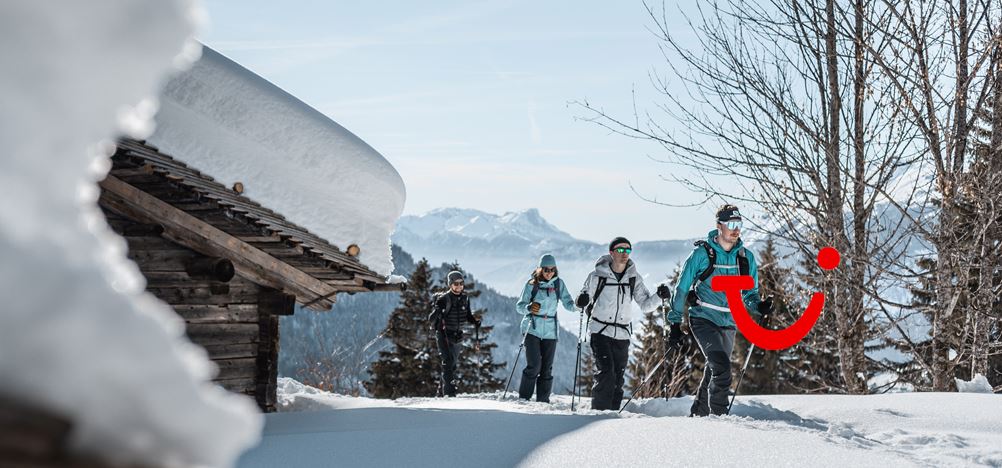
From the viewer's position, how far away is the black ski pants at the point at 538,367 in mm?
10453

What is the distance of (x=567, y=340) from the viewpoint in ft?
522

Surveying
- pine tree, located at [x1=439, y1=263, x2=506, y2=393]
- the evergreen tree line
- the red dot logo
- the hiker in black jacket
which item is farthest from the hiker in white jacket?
pine tree, located at [x1=439, y1=263, x2=506, y2=393]

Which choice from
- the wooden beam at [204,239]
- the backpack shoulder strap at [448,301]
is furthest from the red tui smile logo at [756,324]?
the backpack shoulder strap at [448,301]

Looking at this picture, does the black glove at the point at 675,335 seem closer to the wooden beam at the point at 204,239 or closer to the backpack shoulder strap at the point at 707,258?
the backpack shoulder strap at the point at 707,258

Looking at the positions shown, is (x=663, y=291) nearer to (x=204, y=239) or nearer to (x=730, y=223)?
(x=730, y=223)

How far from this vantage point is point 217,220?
7.64 metres

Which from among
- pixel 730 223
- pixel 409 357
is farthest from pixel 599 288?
pixel 409 357

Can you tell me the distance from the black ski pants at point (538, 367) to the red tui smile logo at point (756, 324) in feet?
12.0

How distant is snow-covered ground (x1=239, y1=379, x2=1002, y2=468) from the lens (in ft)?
15.9

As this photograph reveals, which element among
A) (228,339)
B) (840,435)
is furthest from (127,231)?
(840,435)

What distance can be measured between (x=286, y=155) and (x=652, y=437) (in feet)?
18.1

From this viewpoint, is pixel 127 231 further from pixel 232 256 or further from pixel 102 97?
pixel 102 97

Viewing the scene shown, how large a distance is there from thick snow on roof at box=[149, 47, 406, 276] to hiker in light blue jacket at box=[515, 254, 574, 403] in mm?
1819

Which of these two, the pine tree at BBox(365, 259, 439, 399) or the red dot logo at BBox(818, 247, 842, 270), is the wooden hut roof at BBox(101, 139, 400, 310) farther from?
the pine tree at BBox(365, 259, 439, 399)
